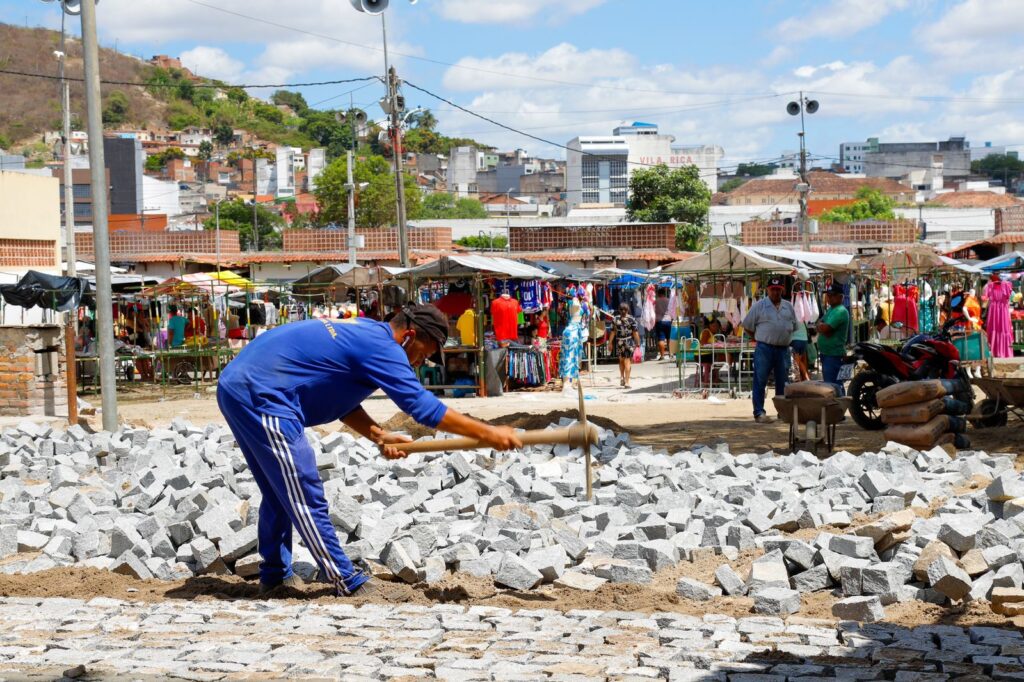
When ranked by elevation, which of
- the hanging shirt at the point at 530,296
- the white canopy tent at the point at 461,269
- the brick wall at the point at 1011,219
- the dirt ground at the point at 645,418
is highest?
the brick wall at the point at 1011,219

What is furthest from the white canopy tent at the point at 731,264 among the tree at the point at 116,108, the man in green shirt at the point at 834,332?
the tree at the point at 116,108

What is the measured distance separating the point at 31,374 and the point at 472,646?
12593 millimetres

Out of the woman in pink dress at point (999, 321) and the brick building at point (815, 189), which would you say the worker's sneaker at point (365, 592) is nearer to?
the woman in pink dress at point (999, 321)

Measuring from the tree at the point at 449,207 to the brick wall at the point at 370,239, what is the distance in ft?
139

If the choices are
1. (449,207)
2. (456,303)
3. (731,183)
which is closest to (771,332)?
(456,303)

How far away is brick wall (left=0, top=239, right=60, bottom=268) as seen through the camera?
97.8 ft

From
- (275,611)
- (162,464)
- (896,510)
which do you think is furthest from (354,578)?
(162,464)

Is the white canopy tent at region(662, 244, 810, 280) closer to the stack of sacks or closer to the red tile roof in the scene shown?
the stack of sacks

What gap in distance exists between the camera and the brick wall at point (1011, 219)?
4631 cm

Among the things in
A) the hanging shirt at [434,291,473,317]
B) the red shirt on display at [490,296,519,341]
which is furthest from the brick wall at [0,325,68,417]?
the red shirt on display at [490,296,519,341]

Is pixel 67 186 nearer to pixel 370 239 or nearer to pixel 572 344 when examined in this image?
pixel 572 344

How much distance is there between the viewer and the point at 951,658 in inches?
204

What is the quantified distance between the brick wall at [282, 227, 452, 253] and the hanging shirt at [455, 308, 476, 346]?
2807 centimetres

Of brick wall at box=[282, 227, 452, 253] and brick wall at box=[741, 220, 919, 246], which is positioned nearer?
brick wall at box=[282, 227, 452, 253]
